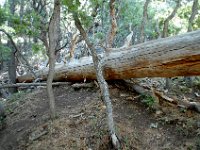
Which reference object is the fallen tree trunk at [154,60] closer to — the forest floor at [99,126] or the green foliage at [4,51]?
the forest floor at [99,126]

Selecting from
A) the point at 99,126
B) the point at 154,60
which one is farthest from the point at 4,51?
the point at 154,60

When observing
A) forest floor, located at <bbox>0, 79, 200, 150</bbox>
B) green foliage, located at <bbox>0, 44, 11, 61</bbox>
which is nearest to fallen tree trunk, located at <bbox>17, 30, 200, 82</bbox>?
forest floor, located at <bbox>0, 79, 200, 150</bbox>

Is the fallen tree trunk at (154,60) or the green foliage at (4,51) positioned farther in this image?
the green foliage at (4,51)

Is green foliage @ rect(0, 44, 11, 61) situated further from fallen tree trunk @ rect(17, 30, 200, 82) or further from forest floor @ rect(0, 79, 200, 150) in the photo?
forest floor @ rect(0, 79, 200, 150)

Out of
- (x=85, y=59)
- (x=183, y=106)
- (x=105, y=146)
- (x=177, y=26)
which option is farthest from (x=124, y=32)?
(x=105, y=146)

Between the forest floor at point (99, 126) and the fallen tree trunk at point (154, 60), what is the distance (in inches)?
22.4

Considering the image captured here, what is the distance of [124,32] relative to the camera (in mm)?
15414

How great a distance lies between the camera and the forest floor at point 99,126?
4.92m

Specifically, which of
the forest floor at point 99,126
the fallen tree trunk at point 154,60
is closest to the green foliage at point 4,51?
the fallen tree trunk at point 154,60

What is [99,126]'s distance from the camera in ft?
17.3

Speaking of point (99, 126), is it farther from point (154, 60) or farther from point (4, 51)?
point (4, 51)

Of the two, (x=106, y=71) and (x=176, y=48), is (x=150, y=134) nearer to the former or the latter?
(x=176, y=48)

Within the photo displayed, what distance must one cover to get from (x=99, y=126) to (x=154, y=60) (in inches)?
63.1

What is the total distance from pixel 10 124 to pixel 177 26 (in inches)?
341
